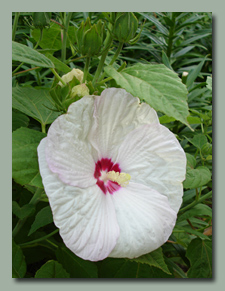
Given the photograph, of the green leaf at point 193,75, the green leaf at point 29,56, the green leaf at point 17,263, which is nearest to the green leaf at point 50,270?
the green leaf at point 17,263

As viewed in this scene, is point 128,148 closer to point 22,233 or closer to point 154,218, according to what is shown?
point 154,218

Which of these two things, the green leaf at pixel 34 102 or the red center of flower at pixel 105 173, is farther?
the green leaf at pixel 34 102

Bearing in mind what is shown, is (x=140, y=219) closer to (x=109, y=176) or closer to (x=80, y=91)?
(x=109, y=176)

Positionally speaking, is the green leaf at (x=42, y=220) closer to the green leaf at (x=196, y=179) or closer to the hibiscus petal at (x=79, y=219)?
the hibiscus petal at (x=79, y=219)

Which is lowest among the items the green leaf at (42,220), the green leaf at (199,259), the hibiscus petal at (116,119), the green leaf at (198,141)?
the green leaf at (199,259)

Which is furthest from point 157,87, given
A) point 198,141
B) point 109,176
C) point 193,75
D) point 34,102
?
point 193,75

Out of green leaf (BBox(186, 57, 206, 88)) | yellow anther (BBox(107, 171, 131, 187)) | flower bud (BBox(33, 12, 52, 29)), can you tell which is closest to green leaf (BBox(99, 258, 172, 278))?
yellow anther (BBox(107, 171, 131, 187))
